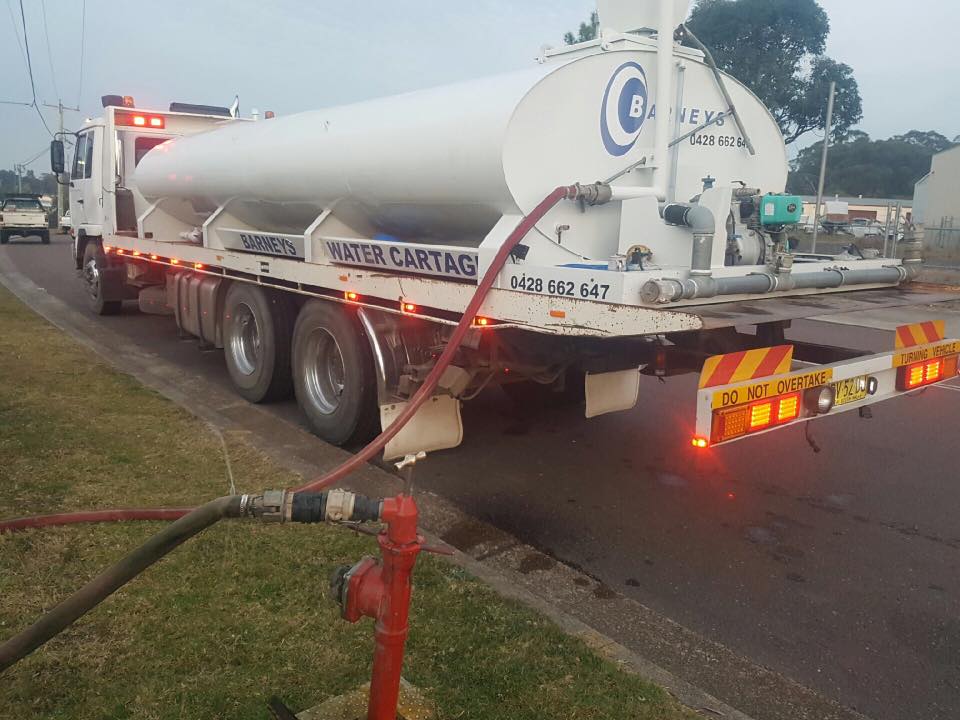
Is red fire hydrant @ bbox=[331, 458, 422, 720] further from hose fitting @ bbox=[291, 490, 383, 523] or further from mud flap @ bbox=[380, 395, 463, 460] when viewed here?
mud flap @ bbox=[380, 395, 463, 460]

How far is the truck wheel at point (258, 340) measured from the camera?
6879 millimetres

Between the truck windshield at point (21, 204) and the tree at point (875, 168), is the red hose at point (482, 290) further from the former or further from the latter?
the tree at point (875, 168)

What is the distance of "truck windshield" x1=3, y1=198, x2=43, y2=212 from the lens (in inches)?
1247

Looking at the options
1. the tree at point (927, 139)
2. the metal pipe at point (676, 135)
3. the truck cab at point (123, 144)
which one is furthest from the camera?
the tree at point (927, 139)

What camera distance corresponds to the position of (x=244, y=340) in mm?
7598

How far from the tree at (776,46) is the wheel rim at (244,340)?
26.2m

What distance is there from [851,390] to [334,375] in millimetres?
3711

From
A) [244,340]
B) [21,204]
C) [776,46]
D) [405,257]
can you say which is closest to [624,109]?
[405,257]

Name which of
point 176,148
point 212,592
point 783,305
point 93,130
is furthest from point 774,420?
point 93,130

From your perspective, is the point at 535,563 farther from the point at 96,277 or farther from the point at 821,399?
the point at 96,277

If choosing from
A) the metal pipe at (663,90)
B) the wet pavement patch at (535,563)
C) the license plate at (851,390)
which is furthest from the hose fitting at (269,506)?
the metal pipe at (663,90)

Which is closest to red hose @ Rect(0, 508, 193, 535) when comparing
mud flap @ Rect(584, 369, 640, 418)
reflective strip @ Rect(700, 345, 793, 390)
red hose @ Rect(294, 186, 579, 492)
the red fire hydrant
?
red hose @ Rect(294, 186, 579, 492)

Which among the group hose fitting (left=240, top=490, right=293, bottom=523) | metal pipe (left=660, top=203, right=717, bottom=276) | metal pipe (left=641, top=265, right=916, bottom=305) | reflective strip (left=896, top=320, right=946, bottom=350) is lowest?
hose fitting (left=240, top=490, right=293, bottom=523)

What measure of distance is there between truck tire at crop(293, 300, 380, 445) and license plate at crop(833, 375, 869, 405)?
2.98m
